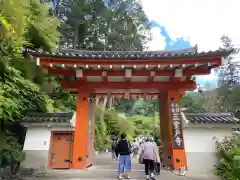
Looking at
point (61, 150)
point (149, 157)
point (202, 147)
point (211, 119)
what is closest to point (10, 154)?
point (61, 150)

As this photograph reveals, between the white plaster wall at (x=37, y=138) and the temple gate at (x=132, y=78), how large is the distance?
3.60ft

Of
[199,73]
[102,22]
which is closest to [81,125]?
[199,73]

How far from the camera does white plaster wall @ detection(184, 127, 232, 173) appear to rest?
9219mm

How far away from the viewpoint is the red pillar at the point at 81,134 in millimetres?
9258

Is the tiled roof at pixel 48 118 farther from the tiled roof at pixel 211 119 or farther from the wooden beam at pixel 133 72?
the tiled roof at pixel 211 119

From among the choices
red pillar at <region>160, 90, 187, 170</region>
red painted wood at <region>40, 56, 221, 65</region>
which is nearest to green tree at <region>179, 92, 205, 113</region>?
red pillar at <region>160, 90, 187, 170</region>

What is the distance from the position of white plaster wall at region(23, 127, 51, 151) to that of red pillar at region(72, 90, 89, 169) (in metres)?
1.08

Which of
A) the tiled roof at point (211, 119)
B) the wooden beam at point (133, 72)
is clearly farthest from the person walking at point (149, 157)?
the wooden beam at point (133, 72)

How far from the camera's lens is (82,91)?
10.1m

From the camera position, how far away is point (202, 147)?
9391mm

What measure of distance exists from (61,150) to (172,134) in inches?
172

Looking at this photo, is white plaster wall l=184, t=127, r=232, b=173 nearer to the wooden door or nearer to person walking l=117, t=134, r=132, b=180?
person walking l=117, t=134, r=132, b=180

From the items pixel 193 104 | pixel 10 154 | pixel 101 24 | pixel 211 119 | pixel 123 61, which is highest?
pixel 101 24

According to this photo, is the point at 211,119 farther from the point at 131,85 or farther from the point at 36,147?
the point at 36,147
